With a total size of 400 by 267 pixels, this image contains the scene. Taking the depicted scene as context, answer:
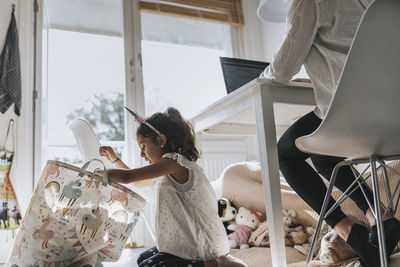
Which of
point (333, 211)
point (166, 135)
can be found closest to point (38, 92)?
point (166, 135)

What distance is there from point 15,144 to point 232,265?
1.66m

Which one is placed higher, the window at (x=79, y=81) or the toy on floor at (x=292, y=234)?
the window at (x=79, y=81)

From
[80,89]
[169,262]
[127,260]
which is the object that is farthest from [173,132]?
[80,89]

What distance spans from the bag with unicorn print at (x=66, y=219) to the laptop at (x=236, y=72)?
91 centimetres

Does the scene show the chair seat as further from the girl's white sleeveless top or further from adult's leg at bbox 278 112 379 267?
the girl's white sleeveless top

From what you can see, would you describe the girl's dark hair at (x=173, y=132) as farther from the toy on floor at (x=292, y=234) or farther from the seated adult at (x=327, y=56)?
the toy on floor at (x=292, y=234)

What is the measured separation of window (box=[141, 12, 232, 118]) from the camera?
9.17ft

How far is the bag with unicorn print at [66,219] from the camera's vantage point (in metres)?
1.01

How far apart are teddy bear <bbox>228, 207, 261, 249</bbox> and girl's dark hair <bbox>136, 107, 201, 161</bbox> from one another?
1.97 feet

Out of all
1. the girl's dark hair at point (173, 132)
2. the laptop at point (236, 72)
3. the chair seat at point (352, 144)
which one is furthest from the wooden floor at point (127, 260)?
the chair seat at point (352, 144)

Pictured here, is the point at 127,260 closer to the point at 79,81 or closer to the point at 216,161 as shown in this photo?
the point at 216,161

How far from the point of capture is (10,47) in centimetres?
234

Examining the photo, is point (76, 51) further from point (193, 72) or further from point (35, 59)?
point (193, 72)

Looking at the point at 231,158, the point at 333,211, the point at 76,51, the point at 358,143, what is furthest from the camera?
the point at 231,158
